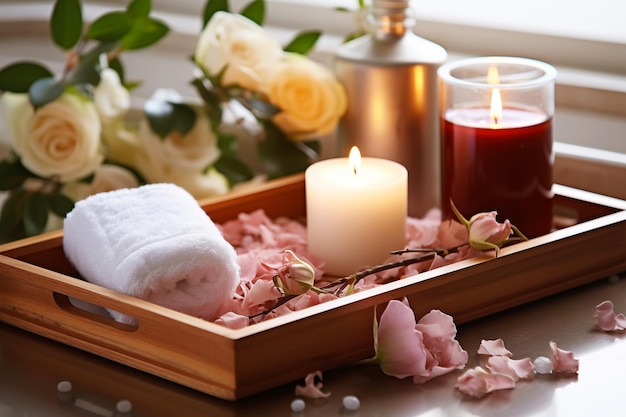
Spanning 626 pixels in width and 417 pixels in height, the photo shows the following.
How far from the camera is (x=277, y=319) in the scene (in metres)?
0.79

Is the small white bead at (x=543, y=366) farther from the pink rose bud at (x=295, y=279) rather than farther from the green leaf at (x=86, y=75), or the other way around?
the green leaf at (x=86, y=75)

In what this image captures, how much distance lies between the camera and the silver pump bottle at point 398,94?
1.13 meters

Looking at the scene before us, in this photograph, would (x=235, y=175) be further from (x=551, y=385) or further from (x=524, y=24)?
(x=551, y=385)

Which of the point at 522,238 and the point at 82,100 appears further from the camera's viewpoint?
the point at 82,100

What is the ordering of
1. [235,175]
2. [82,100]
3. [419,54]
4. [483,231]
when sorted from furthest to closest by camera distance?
[235,175] < [82,100] < [419,54] < [483,231]

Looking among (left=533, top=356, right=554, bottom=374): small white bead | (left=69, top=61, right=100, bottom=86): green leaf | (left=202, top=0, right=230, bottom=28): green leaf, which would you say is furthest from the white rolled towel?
(left=202, top=0, right=230, bottom=28): green leaf

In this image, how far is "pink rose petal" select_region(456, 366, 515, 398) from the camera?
0.78 metres

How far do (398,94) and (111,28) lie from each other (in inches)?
14.1

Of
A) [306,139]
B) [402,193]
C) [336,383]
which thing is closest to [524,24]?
[306,139]

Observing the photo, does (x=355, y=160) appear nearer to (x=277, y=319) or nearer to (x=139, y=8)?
(x=277, y=319)

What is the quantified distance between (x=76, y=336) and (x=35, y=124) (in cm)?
41

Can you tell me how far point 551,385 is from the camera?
0.79 meters

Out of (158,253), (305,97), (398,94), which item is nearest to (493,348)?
(158,253)

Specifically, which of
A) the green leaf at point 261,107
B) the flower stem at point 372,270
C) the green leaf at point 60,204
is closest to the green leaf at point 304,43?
the green leaf at point 261,107
